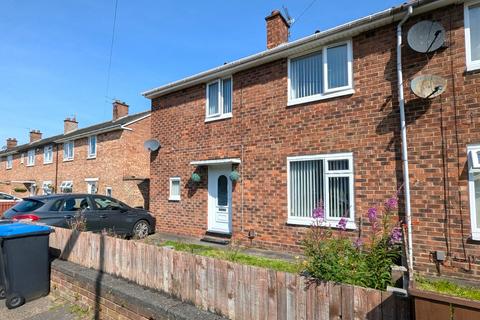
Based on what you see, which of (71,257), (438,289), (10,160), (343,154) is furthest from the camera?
(10,160)

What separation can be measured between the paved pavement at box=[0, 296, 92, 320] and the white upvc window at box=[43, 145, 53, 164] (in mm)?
22882

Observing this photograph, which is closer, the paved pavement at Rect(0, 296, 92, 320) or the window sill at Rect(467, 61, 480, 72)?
the paved pavement at Rect(0, 296, 92, 320)

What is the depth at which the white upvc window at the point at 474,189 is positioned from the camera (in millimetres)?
5926

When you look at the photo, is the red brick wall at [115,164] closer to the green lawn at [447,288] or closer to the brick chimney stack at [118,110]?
the brick chimney stack at [118,110]

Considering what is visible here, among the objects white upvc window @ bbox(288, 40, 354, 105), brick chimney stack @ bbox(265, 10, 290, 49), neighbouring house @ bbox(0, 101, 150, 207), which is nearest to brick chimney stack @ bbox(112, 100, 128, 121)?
neighbouring house @ bbox(0, 101, 150, 207)

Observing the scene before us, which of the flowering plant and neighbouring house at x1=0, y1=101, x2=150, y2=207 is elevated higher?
neighbouring house at x1=0, y1=101, x2=150, y2=207

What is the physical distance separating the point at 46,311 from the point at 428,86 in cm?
794

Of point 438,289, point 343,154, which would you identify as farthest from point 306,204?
point 438,289

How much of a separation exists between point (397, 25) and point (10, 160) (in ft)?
122

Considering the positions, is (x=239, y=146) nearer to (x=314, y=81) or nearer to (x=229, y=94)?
(x=229, y=94)

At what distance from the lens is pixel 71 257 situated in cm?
612

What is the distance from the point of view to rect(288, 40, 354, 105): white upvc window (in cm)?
782

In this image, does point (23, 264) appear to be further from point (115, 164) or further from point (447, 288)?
point (115, 164)

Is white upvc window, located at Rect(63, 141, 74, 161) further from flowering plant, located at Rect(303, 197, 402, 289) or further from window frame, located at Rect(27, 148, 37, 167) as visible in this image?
flowering plant, located at Rect(303, 197, 402, 289)
